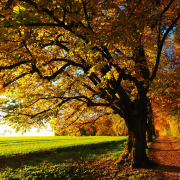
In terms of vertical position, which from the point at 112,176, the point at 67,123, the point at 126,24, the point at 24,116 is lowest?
the point at 112,176

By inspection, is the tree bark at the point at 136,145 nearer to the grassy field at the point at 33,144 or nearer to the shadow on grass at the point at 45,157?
the grassy field at the point at 33,144

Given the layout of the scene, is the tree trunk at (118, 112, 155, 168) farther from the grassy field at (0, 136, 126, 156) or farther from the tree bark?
the grassy field at (0, 136, 126, 156)

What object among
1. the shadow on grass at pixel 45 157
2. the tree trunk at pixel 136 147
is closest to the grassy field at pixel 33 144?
the shadow on grass at pixel 45 157

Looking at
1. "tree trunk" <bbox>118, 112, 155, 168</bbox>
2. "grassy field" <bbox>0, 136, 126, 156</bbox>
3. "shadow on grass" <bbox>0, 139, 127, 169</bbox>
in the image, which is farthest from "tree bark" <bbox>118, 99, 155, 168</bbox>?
"shadow on grass" <bbox>0, 139, 127, 169</bbox>

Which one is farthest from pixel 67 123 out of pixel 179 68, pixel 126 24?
pixel 179 68

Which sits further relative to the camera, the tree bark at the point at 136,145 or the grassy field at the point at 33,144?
the grassy field at the point at 33,144

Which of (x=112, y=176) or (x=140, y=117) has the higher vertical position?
(x=140, y=117)

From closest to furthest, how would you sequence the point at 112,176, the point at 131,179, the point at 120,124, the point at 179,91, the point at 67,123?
the point at 131,179 → the point at 112,176 → the point at 67,123 → the point at 179,91 → the point at 120,124

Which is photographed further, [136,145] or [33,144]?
[33,144]

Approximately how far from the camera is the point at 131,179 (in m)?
6.63

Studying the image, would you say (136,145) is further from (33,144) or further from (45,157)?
(33,144)

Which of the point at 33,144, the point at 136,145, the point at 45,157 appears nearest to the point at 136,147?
the point at 136,145

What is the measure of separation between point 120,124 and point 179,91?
10.6 meters

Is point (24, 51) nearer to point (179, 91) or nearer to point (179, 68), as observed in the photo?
point (179, 91)
